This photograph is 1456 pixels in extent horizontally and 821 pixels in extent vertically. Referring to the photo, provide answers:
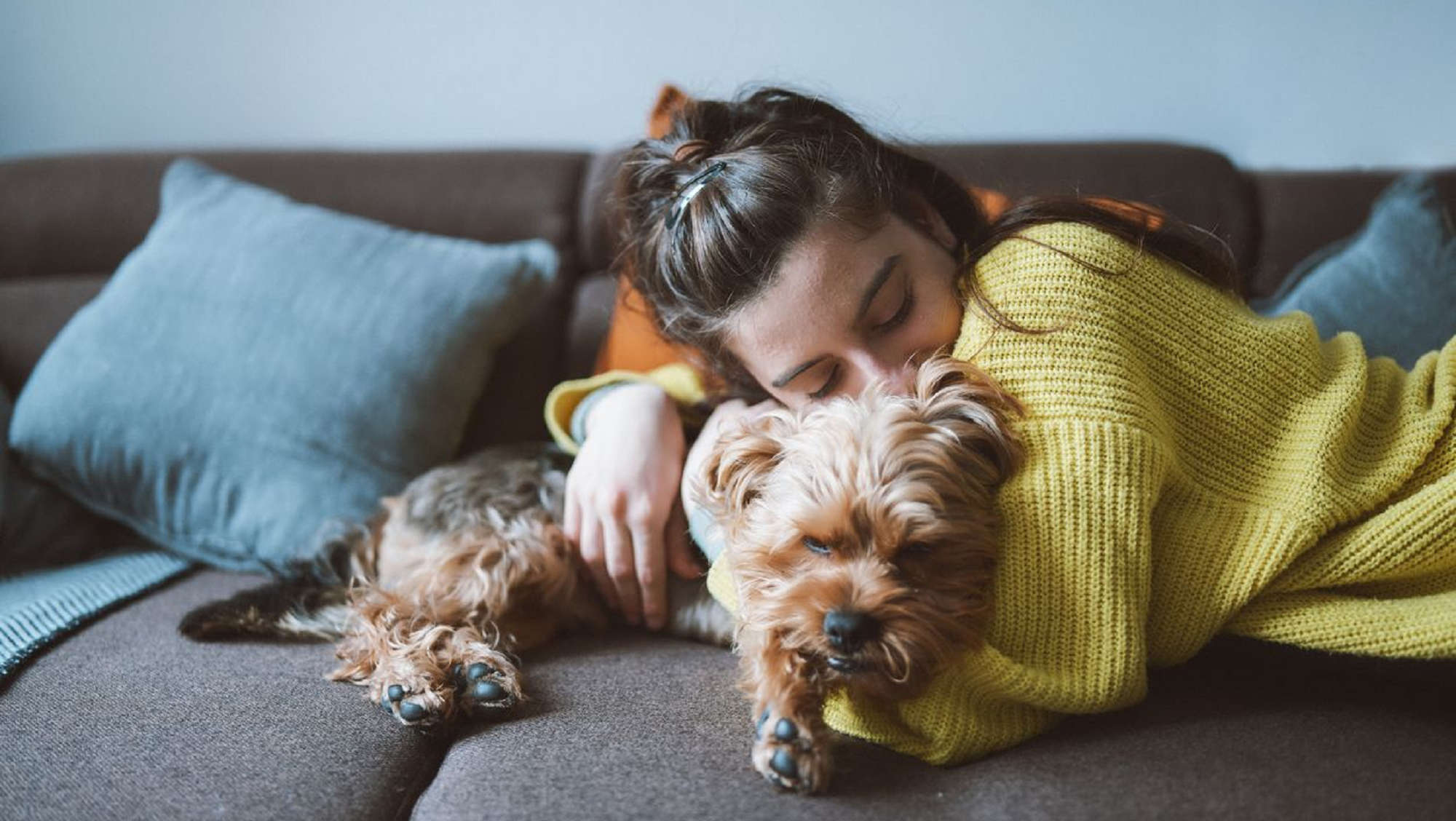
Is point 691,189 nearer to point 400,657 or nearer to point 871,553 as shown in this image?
point 871,553

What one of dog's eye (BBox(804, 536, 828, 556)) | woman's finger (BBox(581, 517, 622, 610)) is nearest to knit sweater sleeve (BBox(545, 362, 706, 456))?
woman's finger (BBox(581, 517, 622, 610))

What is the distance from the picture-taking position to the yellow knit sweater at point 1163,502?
1.15 metres

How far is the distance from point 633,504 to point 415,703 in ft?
1.53

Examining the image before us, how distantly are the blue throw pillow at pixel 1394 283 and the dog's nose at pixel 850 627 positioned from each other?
3.88ft

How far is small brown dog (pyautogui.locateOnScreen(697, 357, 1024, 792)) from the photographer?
3.84 ft

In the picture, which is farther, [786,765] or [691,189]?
[691,189]

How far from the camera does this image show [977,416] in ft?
4.09

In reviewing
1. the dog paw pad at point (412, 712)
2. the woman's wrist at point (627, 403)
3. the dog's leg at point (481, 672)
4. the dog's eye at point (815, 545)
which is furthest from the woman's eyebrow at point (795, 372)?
the dog paw pad at point (412, 712)

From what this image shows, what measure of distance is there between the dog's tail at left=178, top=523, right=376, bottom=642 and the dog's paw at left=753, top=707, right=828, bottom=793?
92 centimetres

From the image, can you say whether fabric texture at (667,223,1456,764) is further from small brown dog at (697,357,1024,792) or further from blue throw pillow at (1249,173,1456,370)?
blue throw pillow at (1249,173,1456,370)

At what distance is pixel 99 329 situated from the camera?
2121 mm

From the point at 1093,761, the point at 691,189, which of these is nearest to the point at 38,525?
the point at 691,189

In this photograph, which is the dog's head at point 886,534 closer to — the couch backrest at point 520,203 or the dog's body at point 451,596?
the dog's body at point 451,596

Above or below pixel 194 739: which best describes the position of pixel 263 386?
above
